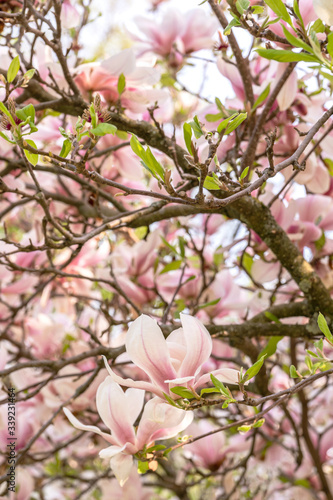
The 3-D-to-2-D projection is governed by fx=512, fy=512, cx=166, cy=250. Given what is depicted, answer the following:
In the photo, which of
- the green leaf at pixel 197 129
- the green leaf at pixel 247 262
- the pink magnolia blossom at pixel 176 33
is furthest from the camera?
the pink magnolia blossom at pixel 176 33

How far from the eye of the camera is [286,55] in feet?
1.77

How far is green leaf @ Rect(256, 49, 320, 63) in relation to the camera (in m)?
0.52

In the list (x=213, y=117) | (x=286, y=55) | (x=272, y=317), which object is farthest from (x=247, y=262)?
(x=286, y=55)

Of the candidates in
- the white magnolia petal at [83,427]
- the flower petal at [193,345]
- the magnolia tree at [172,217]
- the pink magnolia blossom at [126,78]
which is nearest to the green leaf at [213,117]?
the magnolia tree at [172,217]

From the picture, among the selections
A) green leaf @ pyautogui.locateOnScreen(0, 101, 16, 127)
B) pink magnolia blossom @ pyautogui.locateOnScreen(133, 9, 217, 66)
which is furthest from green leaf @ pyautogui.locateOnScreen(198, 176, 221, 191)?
pink magnolia blossom @ pyautogui.locateOnScreen(133, 9, 217, 66)

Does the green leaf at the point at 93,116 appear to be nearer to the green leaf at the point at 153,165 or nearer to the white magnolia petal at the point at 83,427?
the green leaf at the point at 153,165

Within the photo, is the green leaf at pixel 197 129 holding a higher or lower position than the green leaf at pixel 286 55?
higher

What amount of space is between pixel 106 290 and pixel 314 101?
2.41 ft

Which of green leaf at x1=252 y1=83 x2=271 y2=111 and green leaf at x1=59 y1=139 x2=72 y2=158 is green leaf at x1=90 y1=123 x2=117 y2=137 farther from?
green leaf at x1=252 y1=83 x2=271 y2=111

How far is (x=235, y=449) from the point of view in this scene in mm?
1324

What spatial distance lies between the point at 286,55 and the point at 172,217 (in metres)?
0.50

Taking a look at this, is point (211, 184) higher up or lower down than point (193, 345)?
higher up

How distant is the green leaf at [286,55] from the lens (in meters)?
0.52

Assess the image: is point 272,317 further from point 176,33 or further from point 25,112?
point 176,33
